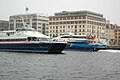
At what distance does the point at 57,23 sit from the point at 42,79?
152m

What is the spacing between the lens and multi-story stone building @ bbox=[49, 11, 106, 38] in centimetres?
17300

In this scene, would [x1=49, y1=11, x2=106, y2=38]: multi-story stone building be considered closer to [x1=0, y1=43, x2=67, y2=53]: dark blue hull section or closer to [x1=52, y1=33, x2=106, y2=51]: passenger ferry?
[x1=52, y1=33, x2=106, y2=51]: passenger ferry

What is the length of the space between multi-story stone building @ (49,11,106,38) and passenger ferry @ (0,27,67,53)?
8539cm

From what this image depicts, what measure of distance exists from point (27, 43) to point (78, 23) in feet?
319

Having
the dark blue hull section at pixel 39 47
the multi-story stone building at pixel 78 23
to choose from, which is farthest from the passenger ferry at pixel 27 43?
the multi-story stone building at pixel 78 23

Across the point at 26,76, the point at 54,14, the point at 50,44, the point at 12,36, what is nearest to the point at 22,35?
the point at 12,36

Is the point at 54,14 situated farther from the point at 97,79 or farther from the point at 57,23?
the point at 97,79

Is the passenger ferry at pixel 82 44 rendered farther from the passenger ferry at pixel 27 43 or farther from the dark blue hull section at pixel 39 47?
the dark blue hull section at pixel 39 47

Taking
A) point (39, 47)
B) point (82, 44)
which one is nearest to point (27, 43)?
point (39, 47)

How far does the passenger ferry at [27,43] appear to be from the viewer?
252ft

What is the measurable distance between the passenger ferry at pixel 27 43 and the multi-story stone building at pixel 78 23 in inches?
3362

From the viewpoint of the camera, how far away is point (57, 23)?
184750 mm

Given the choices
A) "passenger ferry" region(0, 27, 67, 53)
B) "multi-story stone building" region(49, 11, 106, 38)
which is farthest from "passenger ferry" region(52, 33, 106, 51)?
"multi-story stone building" region(49, 11, 106, 38)

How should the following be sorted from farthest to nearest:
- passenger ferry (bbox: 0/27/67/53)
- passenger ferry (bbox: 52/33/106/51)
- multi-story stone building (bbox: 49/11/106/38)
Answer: multi-story stone building (bbox: 49/11/106/38) < passenger ferry (bbox: 52/33/106/51) < passenger ferry (bbox: 0/27/67/53)
